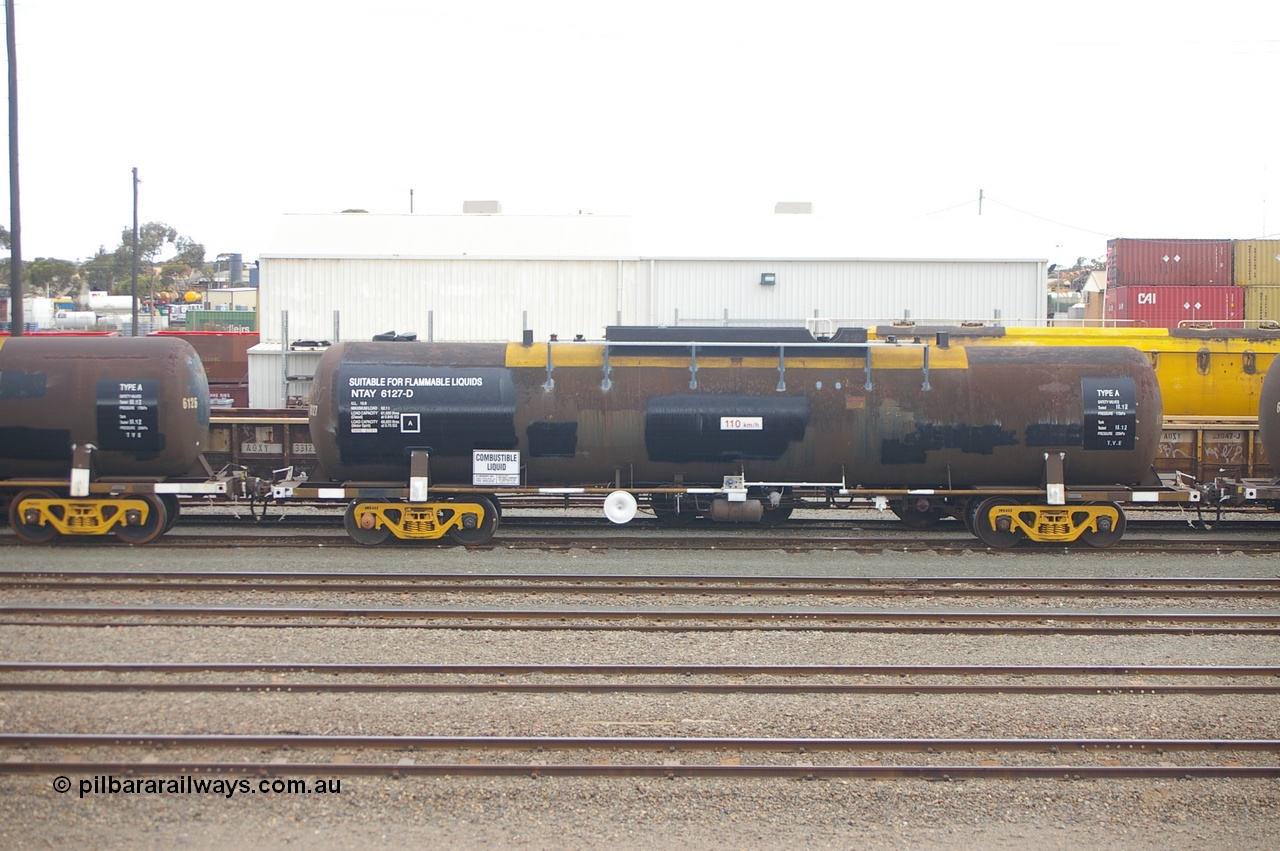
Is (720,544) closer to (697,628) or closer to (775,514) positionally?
(775,514)

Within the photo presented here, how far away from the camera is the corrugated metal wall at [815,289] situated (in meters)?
31.0

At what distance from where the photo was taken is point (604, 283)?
3091 centimetres

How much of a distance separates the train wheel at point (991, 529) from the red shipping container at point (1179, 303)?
2670cm

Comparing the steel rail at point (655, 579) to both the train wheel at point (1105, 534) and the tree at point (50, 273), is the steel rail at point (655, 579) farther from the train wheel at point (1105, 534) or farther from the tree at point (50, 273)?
the tree at point (50, 273)

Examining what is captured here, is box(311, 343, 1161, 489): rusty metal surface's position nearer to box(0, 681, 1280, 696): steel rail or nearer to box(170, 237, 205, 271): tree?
box(0, 681, 1280, 696): steel rail

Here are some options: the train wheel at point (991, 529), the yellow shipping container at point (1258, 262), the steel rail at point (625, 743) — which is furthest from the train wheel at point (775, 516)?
the yellow shipping container at point (1258, 262)

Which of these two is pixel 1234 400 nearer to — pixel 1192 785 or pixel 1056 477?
pixel 1056 477

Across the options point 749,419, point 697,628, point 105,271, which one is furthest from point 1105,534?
point 105,271

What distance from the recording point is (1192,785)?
7785mm

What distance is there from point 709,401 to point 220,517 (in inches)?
362

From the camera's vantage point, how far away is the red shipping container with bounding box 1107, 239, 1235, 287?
3912 centimetres

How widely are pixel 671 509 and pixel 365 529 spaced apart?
15.9 feet

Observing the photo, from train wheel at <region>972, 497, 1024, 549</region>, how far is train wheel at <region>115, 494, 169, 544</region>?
40.7ft

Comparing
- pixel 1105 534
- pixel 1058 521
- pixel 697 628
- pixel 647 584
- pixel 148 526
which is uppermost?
pixel 1058 521
